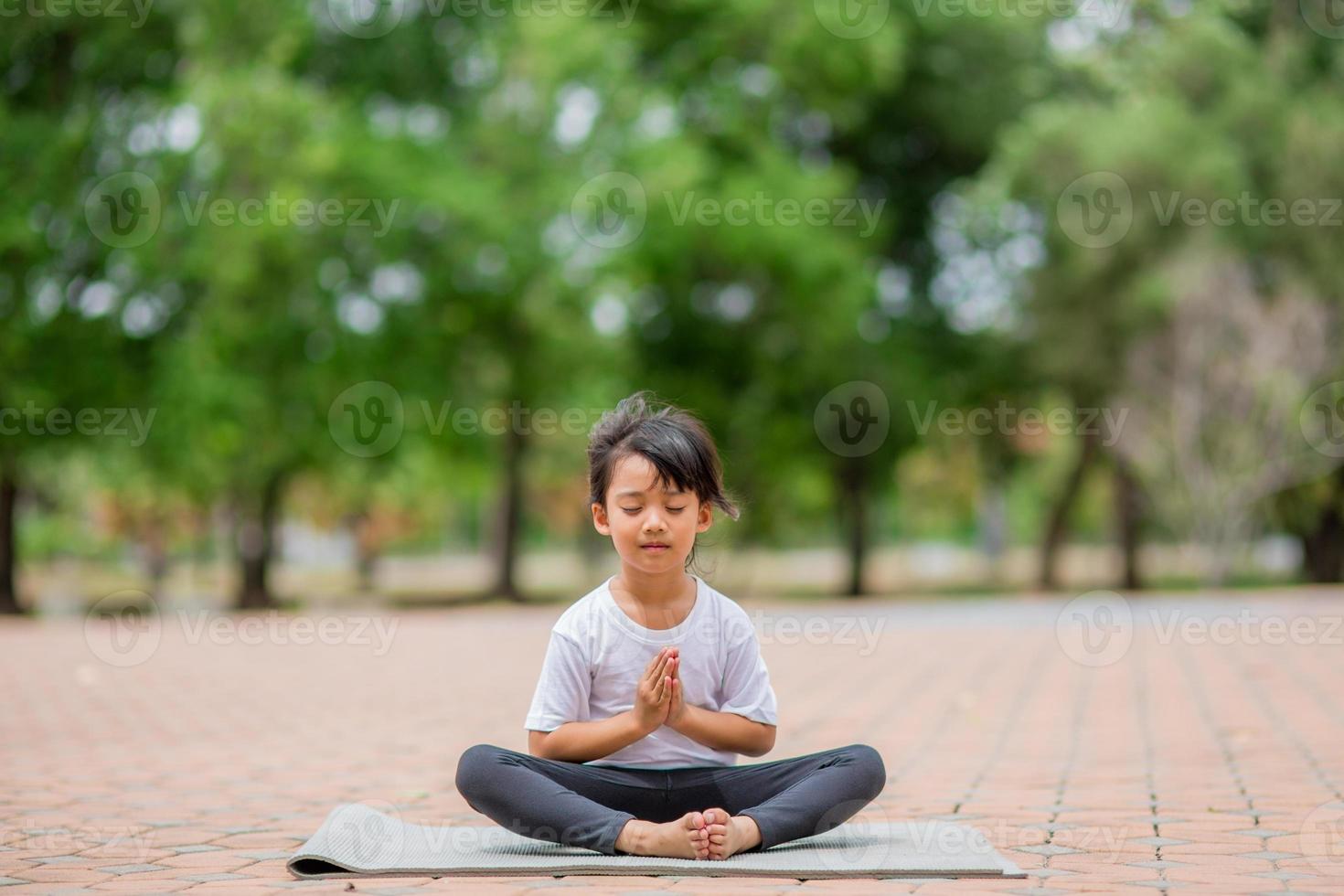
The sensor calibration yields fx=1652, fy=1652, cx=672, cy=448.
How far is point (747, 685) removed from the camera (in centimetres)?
459

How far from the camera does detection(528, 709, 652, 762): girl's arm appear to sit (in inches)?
172

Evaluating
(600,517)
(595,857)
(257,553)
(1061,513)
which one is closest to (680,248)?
(257,553)

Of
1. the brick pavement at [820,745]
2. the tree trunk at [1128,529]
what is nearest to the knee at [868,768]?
the brick pavement at [820,745]

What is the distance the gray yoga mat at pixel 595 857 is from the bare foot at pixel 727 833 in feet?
0.09

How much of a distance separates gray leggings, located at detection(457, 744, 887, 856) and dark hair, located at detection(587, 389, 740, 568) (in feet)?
2.08

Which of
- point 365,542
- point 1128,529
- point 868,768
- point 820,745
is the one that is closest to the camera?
point 868,768

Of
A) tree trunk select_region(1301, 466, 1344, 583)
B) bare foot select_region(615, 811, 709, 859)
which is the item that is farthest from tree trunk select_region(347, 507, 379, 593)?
bare foot select_region(615, 811, 709, 859)

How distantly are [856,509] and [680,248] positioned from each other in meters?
6.66

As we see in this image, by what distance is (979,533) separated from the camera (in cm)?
6662

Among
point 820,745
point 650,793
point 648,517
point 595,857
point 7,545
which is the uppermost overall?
point 648,517

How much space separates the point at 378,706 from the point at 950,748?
12.7ft

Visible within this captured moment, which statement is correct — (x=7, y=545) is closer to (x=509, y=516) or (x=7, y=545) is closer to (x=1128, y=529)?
(x=509, y=516)

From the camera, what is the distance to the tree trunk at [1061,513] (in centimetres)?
3072

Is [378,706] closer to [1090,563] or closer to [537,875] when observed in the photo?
[537,875]
